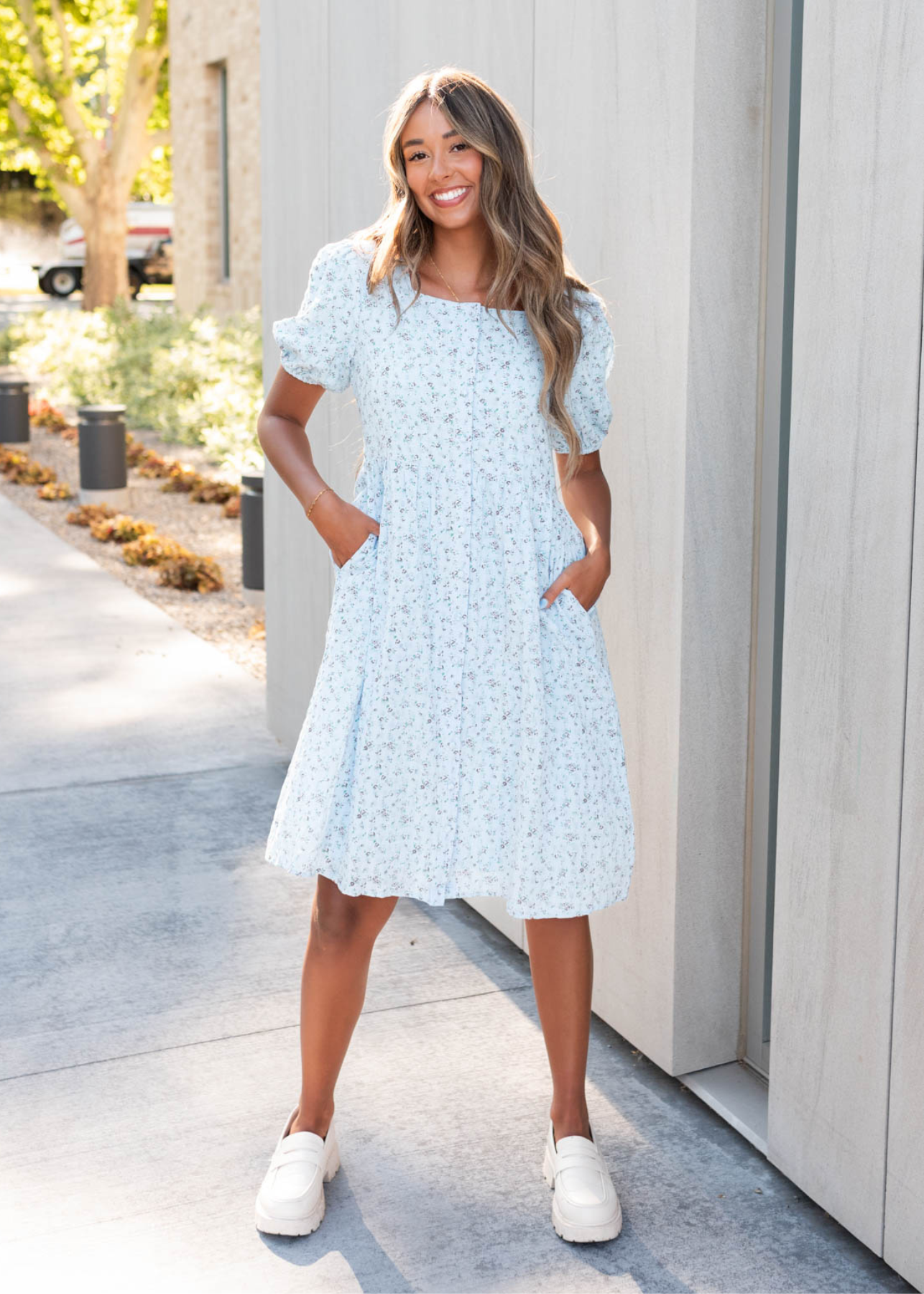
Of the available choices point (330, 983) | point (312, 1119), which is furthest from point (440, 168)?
point (312, 1119)

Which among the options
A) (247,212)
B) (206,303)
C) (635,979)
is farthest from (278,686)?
(206,303)

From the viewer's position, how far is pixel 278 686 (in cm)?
569

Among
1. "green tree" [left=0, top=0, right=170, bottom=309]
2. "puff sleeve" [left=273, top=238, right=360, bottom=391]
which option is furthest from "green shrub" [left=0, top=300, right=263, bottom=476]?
"puff sleeve" [left=273, top=238, right=360, bottom=391]

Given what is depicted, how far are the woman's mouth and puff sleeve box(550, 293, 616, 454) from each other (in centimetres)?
28

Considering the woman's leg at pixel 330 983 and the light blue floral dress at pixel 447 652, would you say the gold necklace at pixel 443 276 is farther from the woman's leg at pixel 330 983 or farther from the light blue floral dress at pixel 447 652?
the woman's leg at pixel 330 983

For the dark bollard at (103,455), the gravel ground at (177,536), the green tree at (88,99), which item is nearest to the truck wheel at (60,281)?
the green tree at (88,99)

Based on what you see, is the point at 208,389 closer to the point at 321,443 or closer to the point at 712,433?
the point at 321,443

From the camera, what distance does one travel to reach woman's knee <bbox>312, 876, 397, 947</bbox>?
277cm

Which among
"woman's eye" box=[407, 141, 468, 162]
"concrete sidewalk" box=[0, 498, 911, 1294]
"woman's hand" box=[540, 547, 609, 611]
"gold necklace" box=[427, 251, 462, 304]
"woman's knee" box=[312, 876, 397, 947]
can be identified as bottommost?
"concrete sidewalk" box=[0, 498, 911, 1294]

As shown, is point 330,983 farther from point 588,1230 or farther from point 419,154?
point 419,154

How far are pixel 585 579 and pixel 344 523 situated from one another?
0.44m

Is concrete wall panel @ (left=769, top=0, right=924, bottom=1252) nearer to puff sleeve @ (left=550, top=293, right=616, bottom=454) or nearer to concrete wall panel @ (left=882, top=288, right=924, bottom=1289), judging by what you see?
concrete wall panel @ (left=882, top=288, right=924, bottom=1289)

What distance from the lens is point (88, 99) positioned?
880 inches

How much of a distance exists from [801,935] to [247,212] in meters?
15.4
